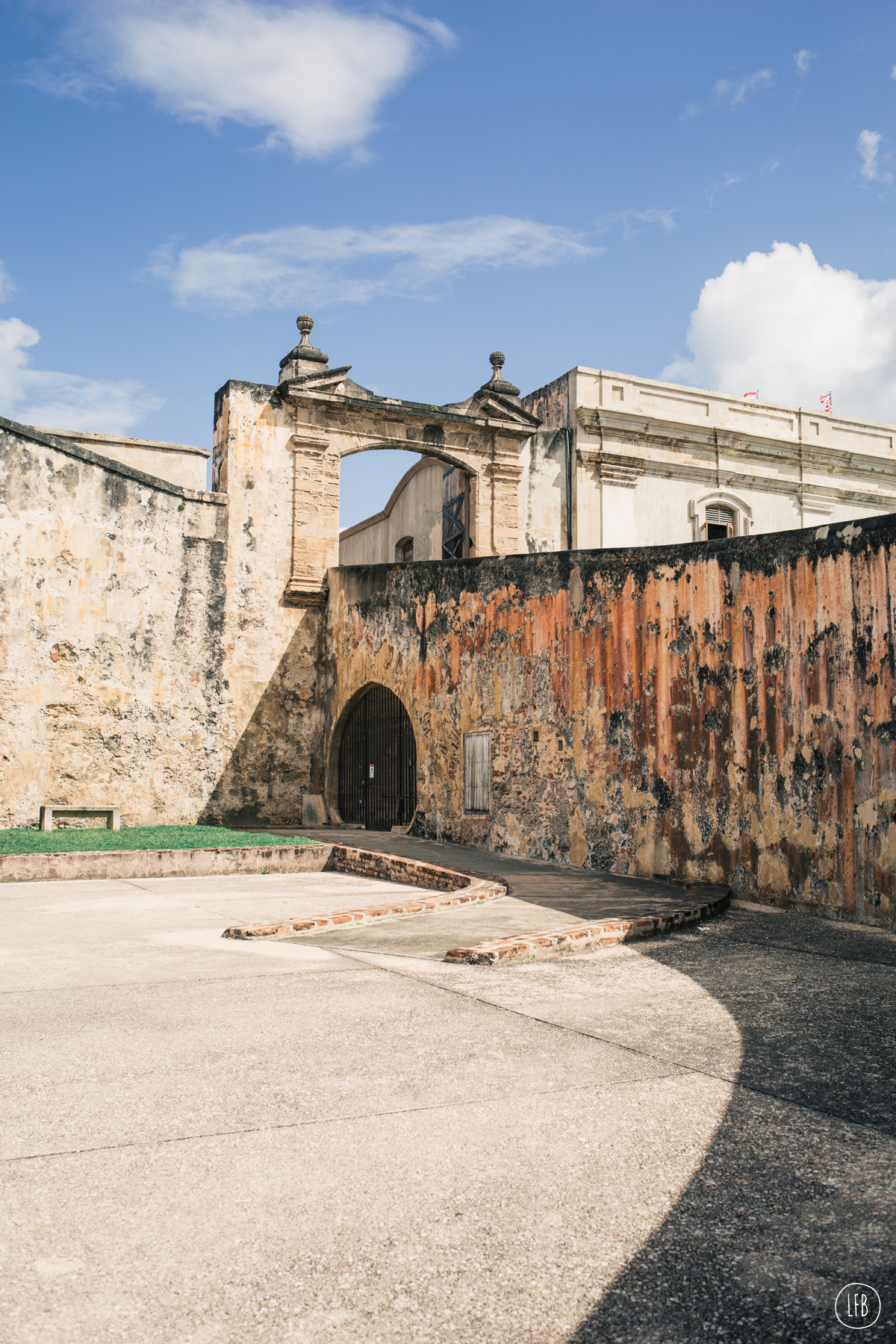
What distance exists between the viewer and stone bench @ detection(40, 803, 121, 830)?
13.4 meters

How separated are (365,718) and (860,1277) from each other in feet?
42.8

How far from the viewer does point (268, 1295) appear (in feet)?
6.37

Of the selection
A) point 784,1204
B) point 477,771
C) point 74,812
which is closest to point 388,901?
Answer: point 477,771

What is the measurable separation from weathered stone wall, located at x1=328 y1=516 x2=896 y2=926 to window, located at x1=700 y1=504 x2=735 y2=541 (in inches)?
394

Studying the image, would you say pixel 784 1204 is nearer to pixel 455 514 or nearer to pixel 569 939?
pixel 569 939

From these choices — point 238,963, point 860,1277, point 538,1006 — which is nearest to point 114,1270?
point 860,1277

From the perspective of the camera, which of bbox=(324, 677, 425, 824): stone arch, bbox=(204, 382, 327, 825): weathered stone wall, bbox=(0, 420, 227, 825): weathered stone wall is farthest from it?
bbox=(204, 382, 327, 825): weathered stone wall

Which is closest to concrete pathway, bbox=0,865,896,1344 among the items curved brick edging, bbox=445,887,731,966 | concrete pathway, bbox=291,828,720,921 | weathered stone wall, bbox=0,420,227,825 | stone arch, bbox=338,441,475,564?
curved brick edging, bbox=445,887,731,966

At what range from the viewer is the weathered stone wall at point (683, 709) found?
688 cm

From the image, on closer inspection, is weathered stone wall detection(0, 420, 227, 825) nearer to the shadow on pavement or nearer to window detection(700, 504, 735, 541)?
window detection(700, 504, 735, 541)

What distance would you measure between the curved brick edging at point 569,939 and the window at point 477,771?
467 cm

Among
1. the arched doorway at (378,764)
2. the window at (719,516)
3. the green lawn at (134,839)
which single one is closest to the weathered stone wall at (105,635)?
the green lawn at (134,839)

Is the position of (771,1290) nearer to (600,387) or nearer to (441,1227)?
(441,1227)

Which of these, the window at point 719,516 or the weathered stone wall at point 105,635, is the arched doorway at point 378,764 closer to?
the weathered stone wall at point 105,635
